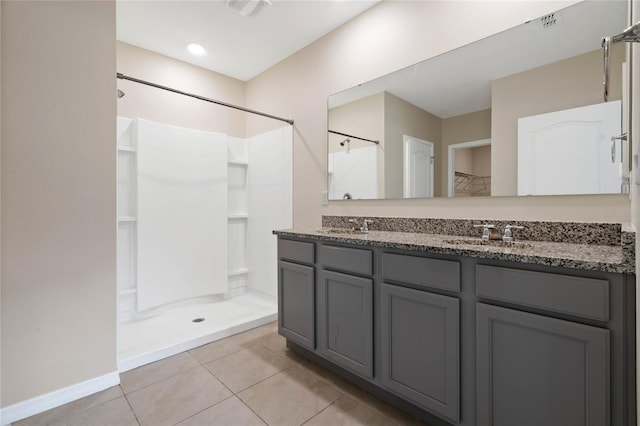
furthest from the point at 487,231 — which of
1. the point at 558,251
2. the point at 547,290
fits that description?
the point at 547,290

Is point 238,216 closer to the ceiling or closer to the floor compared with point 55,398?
closer to the ceiling

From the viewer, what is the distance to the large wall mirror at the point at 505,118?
4.87 feet

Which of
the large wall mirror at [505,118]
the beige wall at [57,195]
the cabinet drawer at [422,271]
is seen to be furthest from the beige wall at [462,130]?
the beige wall at [57,195]

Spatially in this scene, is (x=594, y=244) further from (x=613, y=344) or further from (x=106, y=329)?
(x=106, y=329)

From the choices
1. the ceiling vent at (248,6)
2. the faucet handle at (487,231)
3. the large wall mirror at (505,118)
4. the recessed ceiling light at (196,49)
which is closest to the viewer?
the large wall mirror at (505,118)

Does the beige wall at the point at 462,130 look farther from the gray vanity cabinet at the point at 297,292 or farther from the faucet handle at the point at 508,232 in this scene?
the gray vanity cabinet at the point at 297,292

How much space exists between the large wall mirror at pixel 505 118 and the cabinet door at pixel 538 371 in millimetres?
814

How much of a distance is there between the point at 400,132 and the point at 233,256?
243cm

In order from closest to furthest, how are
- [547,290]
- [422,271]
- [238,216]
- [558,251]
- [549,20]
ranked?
[547,290], [558,251], [422,271], [549,20], [238,216]

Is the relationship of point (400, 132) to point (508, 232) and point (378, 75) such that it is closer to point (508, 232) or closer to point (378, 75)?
point (378, 75)

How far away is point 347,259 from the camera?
5.98ft

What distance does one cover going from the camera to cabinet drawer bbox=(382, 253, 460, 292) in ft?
4.49

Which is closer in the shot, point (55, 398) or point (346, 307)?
point (55, 398)

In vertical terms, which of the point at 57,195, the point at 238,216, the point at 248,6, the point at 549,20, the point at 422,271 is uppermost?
the point at 248,6
